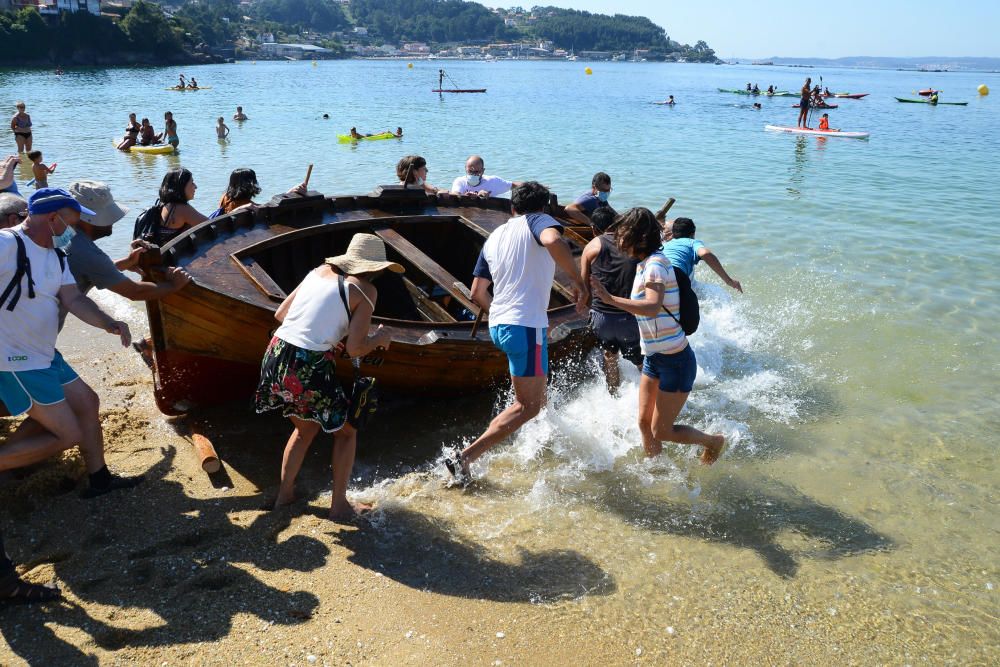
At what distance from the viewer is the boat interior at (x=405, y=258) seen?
6.92 metres

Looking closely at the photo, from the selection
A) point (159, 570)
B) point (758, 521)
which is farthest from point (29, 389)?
point (758, 521)

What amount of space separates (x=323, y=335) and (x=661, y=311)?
1.97 m

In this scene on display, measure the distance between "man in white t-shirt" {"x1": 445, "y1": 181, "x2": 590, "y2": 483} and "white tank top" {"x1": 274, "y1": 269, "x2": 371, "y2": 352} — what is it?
0.96 metres

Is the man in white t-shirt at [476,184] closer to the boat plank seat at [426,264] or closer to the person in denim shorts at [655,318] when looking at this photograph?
the boat plank seat at [426,264]

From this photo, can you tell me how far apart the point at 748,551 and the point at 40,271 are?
4464 millimetres

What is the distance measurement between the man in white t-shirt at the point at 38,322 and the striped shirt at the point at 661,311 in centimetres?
292

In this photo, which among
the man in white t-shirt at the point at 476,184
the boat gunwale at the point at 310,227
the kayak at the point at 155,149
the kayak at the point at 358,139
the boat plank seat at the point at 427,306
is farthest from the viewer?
the kayak at the point at 358,139

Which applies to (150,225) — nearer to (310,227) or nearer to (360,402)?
(310,227)

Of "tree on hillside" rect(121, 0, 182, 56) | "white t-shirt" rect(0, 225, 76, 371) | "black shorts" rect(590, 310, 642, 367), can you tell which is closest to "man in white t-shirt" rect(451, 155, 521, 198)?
"black shorts" rect(590, 310, 642, 367)

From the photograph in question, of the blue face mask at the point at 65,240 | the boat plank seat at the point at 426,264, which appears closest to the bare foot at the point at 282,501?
the blue face mask at the point at 65,240

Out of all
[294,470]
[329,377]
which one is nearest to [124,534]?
[294,470]

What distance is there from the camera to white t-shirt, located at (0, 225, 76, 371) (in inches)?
146

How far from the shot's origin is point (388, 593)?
13.3ft

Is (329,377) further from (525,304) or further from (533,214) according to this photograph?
(533,214)
